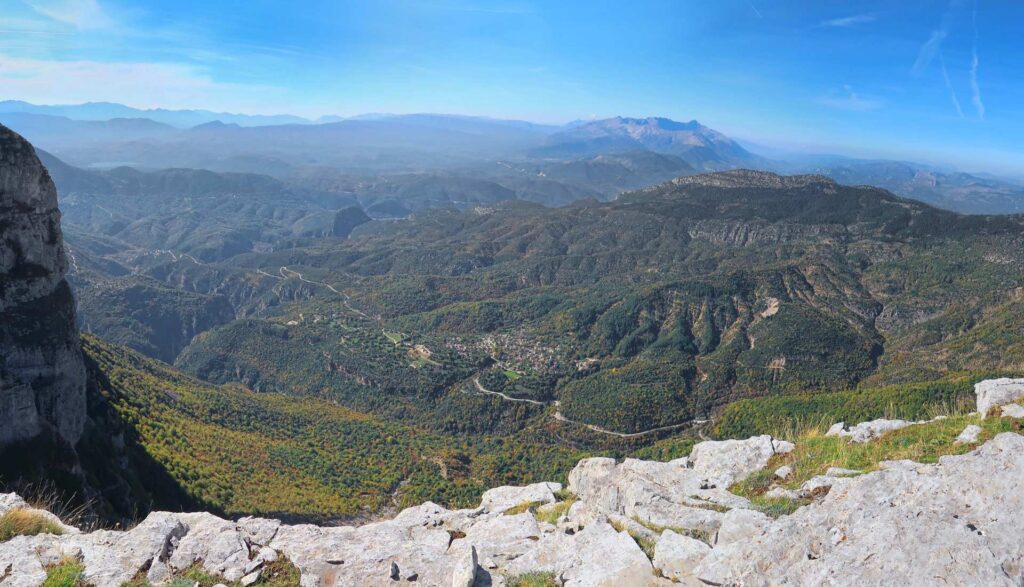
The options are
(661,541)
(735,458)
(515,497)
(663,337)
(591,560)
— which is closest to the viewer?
(591,560)

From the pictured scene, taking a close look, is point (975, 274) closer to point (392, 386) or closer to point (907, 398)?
point (907, 398)

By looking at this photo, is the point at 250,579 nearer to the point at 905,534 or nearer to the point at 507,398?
the point at 905,534

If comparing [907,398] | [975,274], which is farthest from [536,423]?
[975,274]

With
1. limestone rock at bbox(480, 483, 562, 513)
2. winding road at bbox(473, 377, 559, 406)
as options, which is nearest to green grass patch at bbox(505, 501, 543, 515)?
limestone rock at bbox(480, 483, 562, 513)

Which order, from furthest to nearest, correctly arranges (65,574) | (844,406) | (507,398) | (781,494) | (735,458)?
(507,398) < (844,406) < (735,458) < (781,494) < (65,574)

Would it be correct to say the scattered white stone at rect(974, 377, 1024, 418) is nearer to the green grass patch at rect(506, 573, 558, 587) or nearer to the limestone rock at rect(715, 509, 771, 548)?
the limestone rock at rect(715, 509, 771, 548)

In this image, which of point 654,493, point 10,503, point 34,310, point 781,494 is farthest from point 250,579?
point 34,310

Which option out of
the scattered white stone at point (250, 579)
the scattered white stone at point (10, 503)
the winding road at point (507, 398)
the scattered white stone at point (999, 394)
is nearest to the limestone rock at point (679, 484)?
the scattered white stone at point (999, 394)
